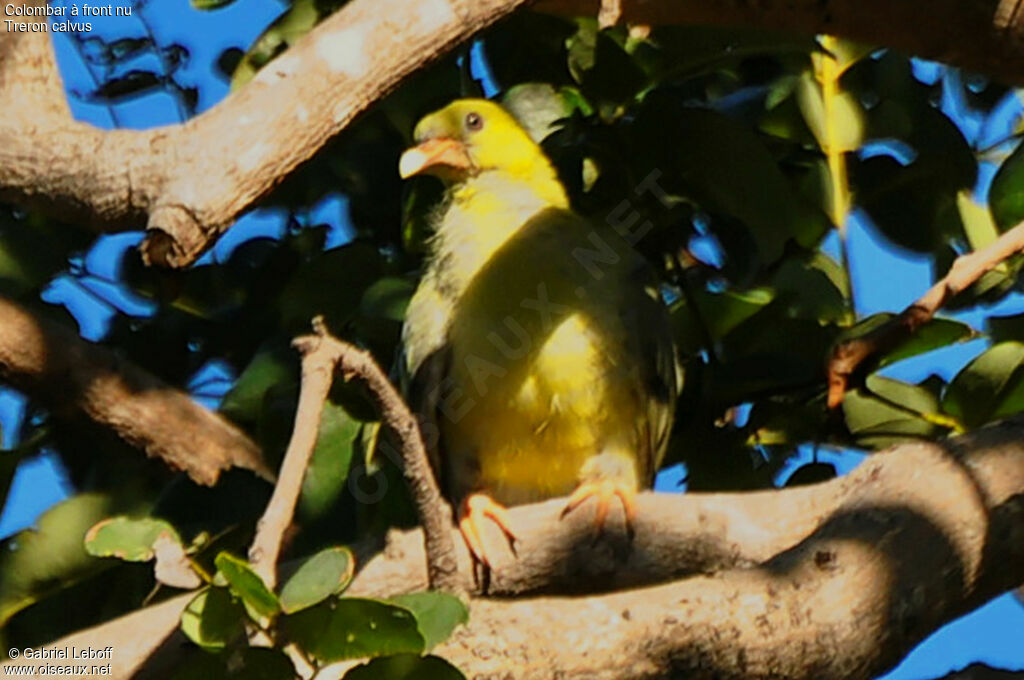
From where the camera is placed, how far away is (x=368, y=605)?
1749mm

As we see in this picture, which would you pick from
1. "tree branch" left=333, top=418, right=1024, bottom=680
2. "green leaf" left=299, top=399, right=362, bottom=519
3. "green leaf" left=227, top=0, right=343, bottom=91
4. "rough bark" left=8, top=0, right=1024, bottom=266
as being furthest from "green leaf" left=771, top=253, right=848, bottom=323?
"green leaf" left=227, top=0, right=343, bottom=91

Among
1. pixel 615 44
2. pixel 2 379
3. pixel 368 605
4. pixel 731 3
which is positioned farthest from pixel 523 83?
pixel 368 605

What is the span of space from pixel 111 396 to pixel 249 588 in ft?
4.11

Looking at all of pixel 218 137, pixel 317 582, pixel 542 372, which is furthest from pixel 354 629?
pixel 542 372

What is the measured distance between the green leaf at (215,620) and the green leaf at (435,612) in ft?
0.50

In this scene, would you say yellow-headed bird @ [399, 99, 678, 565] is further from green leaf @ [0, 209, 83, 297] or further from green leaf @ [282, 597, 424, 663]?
green leaf @ [282, 597, 424, 663]

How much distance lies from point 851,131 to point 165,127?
1.23m

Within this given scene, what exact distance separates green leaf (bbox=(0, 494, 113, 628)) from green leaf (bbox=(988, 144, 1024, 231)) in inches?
58.2

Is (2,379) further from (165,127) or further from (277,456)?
(165,127)

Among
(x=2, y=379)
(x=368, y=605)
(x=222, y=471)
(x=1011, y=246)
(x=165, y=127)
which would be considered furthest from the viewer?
(x=2, y=379)

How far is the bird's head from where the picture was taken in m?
3.05

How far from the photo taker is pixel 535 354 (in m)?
3.03

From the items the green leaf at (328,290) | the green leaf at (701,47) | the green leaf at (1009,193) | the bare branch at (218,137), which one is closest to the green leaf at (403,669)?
the bare branch at (218,137)

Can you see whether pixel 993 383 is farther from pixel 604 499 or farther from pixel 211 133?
pixel 211 133
